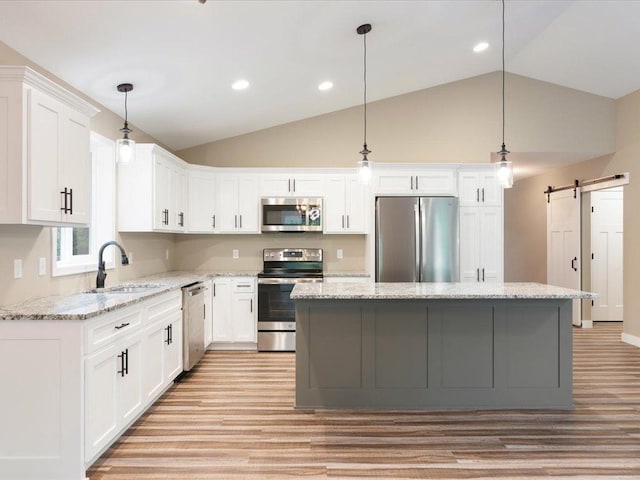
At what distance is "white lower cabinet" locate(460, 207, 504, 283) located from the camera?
202 inches

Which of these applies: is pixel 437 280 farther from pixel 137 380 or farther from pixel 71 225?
pixel 71 225

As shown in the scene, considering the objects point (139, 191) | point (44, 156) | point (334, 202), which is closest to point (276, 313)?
point (334, 202)

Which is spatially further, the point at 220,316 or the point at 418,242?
the point at 220,316

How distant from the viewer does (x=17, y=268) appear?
2666 mm

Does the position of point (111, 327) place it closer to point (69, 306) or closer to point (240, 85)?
point (69, 306)

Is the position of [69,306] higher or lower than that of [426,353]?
higher

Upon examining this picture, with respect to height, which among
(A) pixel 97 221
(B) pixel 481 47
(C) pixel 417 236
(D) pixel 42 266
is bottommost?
(D) pixel 42 266

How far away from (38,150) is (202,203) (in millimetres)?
2894

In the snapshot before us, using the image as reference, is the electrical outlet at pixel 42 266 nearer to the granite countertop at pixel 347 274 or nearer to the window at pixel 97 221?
the window at pixel 97 221

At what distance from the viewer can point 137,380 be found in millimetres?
2930

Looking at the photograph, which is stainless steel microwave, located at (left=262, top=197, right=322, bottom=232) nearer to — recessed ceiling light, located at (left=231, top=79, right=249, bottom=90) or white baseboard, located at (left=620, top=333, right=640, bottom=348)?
recessed ceiling light, located at (left=231, top=79, right=249, bottom=90)

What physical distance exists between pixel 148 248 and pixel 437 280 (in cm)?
347

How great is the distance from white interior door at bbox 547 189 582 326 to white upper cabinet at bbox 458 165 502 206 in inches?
86.3

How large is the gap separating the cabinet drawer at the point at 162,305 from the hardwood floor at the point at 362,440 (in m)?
0.74
